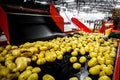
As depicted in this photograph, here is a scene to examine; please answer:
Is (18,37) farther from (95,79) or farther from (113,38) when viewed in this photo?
(113,38)

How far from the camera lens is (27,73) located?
159 cm

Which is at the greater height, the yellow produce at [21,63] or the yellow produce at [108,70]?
the yellow produce at [21,63]

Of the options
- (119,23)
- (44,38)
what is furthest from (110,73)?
(119,23)

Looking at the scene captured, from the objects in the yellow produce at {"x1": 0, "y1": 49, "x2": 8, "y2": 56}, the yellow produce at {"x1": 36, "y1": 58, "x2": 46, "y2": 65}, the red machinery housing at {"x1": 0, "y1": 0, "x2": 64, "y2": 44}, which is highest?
the red machinery housing at {"x1": 0, "y1": 0, "x2": 64, "y2": 44}

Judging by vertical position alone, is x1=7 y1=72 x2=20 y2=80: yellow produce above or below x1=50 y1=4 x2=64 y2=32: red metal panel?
below

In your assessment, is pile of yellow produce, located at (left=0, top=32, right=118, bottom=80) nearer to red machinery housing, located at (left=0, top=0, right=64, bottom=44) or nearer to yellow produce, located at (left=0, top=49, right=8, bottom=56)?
yellow produce, located at (left=0, top=49, right=8, bottom=56)

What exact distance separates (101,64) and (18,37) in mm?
1569

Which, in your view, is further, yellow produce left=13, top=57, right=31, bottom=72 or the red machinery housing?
the red machinery housing

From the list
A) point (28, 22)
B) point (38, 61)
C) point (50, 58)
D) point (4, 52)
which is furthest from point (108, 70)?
point (28, 22)

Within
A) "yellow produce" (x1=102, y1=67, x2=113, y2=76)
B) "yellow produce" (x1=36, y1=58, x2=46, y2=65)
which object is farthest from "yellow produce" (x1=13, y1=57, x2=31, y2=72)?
"yellow produce" (x1=102, y1=67, x2=113, y2=76)

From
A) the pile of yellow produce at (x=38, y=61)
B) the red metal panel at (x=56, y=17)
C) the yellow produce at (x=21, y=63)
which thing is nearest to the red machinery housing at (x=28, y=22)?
the red metal panel at (x=56, y=17)

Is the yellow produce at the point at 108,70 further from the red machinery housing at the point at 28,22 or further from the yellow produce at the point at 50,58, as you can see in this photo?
the red machinery housing at the point at 28,22

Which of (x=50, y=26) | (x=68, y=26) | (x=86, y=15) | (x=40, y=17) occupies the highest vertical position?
(x=40, y=17)

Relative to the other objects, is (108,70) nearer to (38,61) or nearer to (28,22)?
(38,61)
